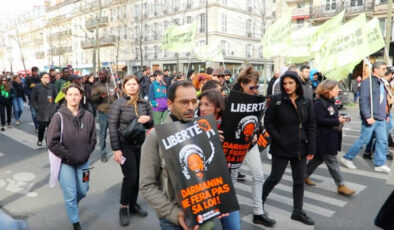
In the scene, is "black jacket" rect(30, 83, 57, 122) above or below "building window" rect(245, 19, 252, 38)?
below

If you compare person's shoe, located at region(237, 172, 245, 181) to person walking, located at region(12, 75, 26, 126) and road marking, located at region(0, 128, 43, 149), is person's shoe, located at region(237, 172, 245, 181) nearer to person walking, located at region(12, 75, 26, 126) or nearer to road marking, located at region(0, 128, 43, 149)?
road marking, located at region(0, 128, 43, 149)

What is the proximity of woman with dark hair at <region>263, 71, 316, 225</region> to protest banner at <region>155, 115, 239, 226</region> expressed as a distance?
1.91 meters

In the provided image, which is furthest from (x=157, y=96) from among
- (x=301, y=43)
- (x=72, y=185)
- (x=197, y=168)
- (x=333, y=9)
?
(x=333, y=9)

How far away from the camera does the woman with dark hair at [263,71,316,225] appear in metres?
3.76

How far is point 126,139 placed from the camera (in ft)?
12.9

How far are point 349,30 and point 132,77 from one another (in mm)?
4612

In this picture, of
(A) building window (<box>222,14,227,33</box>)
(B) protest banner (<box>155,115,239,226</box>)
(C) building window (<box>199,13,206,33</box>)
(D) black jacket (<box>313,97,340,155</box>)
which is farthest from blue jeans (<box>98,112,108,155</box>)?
(A) building window (<box>222,14,227,33</box>)

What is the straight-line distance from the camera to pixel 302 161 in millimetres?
3795

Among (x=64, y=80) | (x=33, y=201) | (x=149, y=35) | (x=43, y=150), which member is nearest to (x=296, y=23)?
(x=149, y=35)

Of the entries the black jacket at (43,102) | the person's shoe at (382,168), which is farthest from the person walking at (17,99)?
the person's shoe at (382,168)

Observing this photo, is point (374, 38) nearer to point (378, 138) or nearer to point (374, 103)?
point (374, 103)

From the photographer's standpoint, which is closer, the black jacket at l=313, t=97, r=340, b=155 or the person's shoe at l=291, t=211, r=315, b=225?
the person's shoe at l=291, t=211, r=315, b=225

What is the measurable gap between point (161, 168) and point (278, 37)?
8.84m

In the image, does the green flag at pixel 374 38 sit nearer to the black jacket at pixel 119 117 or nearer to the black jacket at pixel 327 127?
the black jacket at pixel 327 127
